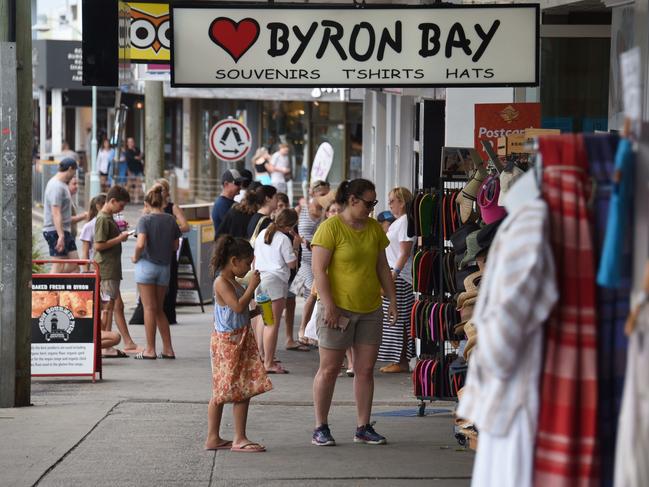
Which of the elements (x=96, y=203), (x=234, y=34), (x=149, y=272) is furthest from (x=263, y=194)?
(x=234, y=34)

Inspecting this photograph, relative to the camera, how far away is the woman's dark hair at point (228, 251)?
852cm

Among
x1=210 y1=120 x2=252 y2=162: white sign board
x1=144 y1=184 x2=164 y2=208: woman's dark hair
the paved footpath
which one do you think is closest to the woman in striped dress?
the paved footpath

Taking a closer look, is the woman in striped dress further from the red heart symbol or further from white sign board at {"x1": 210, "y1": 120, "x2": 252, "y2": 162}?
white sign board at {"x1": 210, "y1": 120, "x2": 252, "y2": 162}

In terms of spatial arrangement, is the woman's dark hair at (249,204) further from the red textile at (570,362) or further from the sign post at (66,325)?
A: the red textile at (570,362)

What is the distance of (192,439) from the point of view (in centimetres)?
905

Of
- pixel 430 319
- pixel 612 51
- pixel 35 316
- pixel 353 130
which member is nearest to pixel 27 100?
pixel 35 316

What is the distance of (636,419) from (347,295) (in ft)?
14.7

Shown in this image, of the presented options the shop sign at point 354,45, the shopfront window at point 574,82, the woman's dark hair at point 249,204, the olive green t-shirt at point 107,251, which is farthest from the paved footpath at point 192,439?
the shopfront window at point 574,82

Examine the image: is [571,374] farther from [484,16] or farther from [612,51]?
[612,51]

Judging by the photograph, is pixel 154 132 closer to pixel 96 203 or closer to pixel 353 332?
pixel 96 203

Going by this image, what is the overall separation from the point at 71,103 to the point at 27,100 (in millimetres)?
37024

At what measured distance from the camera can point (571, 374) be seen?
4.68m

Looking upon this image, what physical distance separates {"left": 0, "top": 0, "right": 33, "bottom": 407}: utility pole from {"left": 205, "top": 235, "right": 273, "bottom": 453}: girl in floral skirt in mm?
2086

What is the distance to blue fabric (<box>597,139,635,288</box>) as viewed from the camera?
14.7 ft
